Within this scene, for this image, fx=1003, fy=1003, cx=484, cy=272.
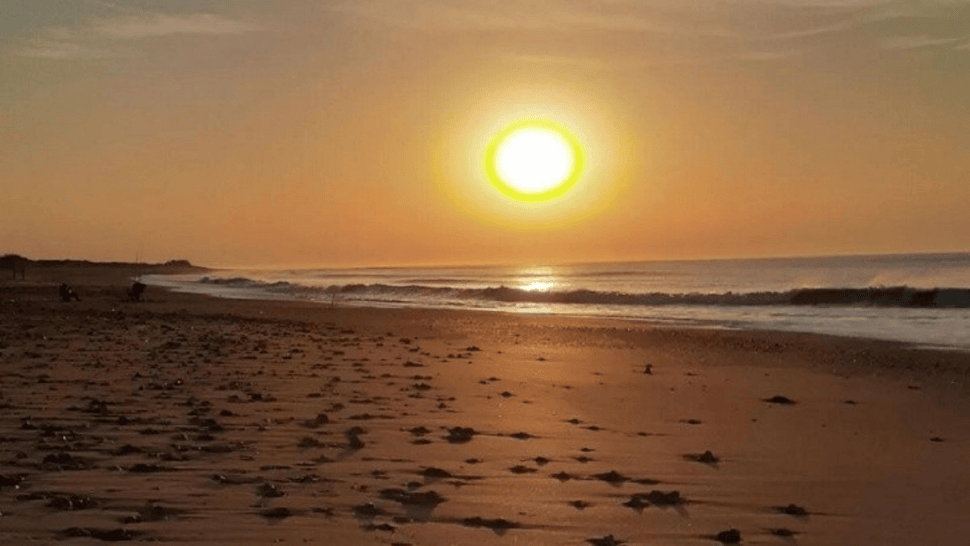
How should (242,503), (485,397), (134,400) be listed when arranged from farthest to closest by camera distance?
(485,397), (134,400), (242,503)

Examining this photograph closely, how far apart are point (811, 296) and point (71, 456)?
37.6 m

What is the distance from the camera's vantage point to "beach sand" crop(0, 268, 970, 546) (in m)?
5.77

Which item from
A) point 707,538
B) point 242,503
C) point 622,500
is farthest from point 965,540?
point 242,503

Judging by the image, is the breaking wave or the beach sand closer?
the beach sand

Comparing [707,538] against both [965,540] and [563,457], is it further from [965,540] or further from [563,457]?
[563,457]

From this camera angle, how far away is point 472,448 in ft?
26.7

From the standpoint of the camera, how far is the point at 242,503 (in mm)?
6031

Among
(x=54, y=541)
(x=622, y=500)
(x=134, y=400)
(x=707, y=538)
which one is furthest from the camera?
(x=134, y=400)

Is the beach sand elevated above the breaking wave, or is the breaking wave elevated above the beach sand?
the breaking wave

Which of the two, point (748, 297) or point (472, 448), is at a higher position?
point (748, 297)

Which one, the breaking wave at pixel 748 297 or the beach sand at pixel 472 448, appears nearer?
the beach sand at pixel 472 448

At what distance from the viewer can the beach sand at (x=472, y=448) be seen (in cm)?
577

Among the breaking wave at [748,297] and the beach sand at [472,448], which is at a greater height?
the breaking wave at [748,297]

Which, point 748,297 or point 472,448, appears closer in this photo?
point 472,448
